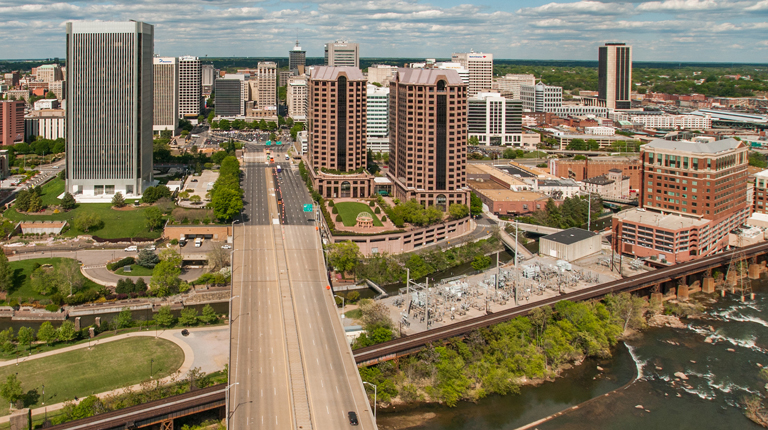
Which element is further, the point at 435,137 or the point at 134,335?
the point at 435,137

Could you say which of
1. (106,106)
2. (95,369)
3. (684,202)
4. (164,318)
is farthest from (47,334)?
(684,202)

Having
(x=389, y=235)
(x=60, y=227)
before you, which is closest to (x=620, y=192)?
(x=389, y=235)

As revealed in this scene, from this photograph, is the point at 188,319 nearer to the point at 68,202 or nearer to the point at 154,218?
the point at 154,218

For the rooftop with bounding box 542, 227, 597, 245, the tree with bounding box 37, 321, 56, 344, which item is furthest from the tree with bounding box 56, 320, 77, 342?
the rooftop with bounding box 542, 227, 597, 245

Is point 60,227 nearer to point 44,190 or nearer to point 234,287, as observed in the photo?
point 44,190

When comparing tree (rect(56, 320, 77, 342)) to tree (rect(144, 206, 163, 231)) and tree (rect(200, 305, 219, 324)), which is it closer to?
tree (rect(200, 305, 219, 324))

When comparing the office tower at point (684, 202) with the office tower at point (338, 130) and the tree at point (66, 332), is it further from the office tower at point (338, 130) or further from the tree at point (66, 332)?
the tree at point (66, 332)

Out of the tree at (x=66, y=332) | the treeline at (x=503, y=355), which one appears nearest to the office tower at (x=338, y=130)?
the treeline at (x=503, y=355)

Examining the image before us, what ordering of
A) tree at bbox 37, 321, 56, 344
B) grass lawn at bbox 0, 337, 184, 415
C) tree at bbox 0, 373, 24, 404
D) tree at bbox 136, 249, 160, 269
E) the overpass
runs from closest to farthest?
tree at bbox 0, 373, 24, 404 < grass lawn at bbox 0, 337, 184, 415 < the overpass < tree at bbox 37, 321, 56, 344 < tree at bbox 136, 249, 160, 269
